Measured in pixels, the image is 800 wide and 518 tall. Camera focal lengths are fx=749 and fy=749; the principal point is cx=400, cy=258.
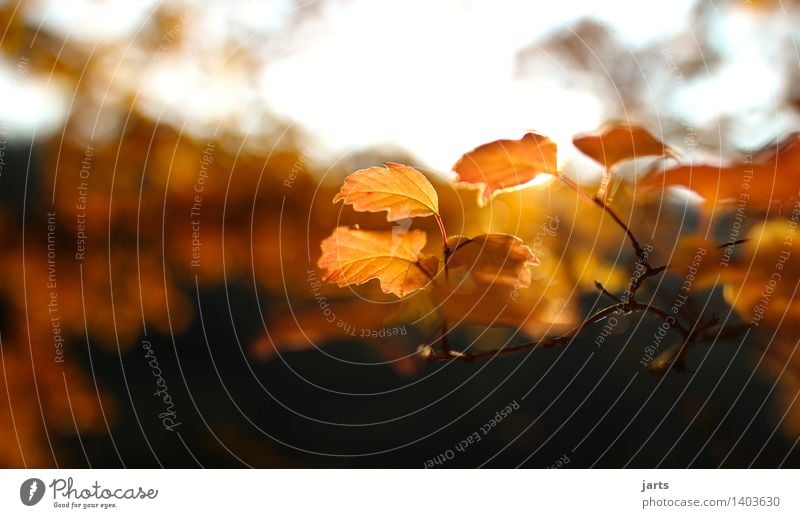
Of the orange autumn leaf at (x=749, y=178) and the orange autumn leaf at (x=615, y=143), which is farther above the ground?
the orange autumn leaf at (x=615, y=143)

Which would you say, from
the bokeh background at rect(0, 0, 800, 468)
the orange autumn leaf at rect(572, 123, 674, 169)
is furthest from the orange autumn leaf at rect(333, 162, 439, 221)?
the orange autumn leaf at rect(572, 123, 674, 169)

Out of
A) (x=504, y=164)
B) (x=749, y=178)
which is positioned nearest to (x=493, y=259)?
(x=504, y=164)

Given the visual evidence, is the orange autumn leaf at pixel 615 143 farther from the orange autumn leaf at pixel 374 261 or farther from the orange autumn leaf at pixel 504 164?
the orange autumn leaf at pixel 374 261

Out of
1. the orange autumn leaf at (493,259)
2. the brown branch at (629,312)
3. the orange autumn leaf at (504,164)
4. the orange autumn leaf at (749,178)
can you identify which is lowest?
the brown branch at (629,312)

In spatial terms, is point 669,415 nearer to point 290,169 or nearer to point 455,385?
point 455,385

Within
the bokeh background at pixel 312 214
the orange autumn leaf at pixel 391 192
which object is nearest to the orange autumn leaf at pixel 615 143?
Result: the bokeh background at pixel 312 214

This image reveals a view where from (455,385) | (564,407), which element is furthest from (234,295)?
(564,407)
